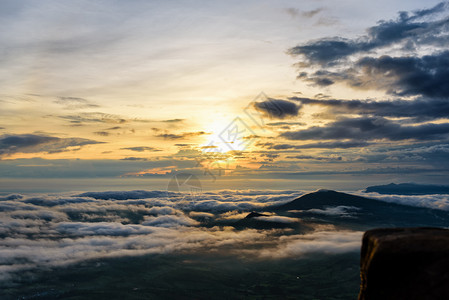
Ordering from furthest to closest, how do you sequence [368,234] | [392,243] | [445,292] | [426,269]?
[368,234] → [392,243] → [426,269] → [445,292]

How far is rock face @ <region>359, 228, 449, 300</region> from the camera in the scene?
48.6ft

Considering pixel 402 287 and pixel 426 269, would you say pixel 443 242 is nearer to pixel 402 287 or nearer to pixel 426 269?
pixel 426 269

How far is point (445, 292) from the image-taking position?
14125mm

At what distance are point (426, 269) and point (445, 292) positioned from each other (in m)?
1.30

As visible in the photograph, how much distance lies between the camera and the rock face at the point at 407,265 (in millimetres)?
14814

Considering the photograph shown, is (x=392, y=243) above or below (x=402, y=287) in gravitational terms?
above

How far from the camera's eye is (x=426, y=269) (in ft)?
50.0

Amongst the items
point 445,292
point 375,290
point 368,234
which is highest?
point 368,234

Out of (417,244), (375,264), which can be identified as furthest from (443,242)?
(375,264)

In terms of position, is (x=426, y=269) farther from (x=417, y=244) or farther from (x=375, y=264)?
(x=375, y=264)

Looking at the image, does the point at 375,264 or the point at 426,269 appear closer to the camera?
the point at 426,269

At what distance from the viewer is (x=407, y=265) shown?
1589cm

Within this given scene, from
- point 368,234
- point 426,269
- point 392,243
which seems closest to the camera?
point 426,269

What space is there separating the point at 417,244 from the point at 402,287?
2.48 m
